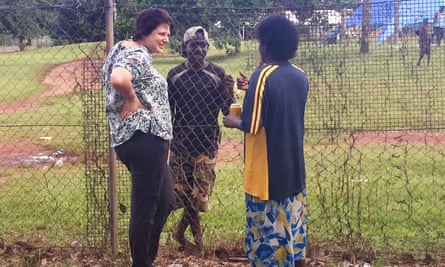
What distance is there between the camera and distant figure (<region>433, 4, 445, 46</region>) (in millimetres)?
4855

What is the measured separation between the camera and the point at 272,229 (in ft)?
12.9

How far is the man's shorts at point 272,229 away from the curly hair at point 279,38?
2.82ft

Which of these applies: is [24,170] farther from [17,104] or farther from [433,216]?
[433,216]

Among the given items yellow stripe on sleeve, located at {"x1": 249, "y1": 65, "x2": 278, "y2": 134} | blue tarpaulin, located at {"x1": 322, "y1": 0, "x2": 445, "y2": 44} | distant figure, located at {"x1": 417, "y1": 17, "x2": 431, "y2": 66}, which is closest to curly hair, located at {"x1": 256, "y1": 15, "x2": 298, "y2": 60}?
yellow stripe on sleeve, located at {"x1": 249, "y1": 65, "x2": 278, "y2": 134}

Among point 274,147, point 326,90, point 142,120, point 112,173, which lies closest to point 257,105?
point 274,147

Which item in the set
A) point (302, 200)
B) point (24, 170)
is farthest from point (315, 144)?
point (24, 170)

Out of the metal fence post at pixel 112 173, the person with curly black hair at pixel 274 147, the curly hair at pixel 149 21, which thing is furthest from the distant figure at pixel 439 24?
the metal fence post at pixel 112 173

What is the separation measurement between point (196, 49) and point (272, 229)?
1.70 m

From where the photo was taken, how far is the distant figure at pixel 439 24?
15.9 feet

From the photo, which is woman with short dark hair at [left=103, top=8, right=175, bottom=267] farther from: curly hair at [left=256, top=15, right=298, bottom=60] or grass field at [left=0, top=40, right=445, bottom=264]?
grass field at [left=0, top=40, right=445, bottom=264]

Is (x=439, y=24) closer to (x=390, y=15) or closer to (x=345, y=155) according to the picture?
(x=390, y=15)

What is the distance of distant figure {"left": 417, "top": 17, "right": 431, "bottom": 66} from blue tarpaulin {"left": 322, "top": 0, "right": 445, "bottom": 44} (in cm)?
5

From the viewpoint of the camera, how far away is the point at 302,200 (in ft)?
13.4

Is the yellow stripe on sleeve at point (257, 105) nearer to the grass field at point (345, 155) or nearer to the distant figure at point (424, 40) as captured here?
the grass field at point (345, 155)
